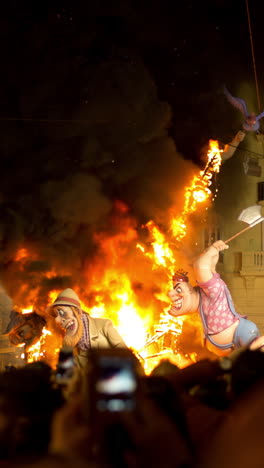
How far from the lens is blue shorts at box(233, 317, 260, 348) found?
7707 millimetres

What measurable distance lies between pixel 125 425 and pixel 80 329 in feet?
17.7

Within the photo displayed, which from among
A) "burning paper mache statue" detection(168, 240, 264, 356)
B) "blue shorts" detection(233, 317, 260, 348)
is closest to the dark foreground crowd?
"blue shorts" detection(233, 317, 260, 348)

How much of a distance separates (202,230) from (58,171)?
7.44m

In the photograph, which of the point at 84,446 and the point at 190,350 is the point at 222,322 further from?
the point at 84,446

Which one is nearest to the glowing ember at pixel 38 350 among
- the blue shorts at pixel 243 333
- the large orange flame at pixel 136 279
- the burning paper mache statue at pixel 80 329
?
the large orange flame at pixel 136 279

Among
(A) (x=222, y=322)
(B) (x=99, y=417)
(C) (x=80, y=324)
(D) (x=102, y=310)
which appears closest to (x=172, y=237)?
(D) (x=102, y=310)

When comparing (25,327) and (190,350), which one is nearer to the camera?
(25,327)

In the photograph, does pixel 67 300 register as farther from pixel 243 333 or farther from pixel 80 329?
pixel 243 333

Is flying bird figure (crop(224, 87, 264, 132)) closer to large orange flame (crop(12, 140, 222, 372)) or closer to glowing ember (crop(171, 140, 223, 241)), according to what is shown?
glowing ember (crop(171, 140, 223, 241))

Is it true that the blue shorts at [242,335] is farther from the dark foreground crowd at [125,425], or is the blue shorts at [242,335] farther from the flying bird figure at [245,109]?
the flying bird figure at [245,109]

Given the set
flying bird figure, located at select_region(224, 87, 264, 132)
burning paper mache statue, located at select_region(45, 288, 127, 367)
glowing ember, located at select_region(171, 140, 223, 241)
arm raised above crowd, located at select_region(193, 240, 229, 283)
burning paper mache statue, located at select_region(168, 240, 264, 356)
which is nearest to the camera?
burning paper mache statue, located at select_region(45, 288, 127, 367)

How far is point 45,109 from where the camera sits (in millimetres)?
10648

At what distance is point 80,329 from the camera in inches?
296

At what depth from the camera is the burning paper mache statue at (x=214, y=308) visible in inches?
312
